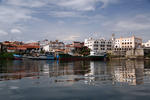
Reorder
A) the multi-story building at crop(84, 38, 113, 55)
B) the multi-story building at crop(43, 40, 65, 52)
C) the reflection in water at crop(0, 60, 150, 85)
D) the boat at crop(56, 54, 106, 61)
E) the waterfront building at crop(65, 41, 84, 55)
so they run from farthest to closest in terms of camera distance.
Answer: the waterfront building at crop(65, 41, 84, 55), the multi-story building at crop(43, 40, 65, 52), the multi-story building at crop(84, 38, 113, 55), the boat at crop(56, 54, 106, 61), the reflection in water at crop(0, 60, 150, 85)

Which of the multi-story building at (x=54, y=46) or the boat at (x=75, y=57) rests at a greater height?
the multi-story building at (x=54, y=46)

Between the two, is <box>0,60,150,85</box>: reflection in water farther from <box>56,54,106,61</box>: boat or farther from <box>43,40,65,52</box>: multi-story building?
<box>43,40,65,52</box>: multi-story building

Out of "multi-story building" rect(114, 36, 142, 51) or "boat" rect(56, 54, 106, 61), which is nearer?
"boat" rect(56, 54, 106, 61)

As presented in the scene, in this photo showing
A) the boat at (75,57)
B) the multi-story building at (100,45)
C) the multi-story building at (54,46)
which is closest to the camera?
the boat at (75,57)

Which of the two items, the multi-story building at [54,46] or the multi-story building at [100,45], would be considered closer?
the multi-story building at [100,45]

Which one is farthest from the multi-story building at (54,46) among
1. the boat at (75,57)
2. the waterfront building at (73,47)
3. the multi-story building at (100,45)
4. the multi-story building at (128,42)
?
the boat at (75,57)

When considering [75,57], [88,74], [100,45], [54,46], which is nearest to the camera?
[88,74]

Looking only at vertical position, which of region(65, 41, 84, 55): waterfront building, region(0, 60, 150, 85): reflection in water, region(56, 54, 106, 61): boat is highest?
region(65, 41, 84, 55): waterfront building

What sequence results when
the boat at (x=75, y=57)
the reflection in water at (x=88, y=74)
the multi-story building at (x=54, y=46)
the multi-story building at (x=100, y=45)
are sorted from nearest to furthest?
1. the reflection in water at (x=88, y=74)
2. the boat at (x=75, y=57)
3. the multi-story building at (x=100, y=45)
4. the multi-story building at (x=54, y=46)

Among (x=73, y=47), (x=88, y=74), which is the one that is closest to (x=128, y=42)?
(x=73, y=47)

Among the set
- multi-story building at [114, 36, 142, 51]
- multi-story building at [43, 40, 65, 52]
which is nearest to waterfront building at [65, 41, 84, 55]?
multi-story building at [43, 40, 65, 52]

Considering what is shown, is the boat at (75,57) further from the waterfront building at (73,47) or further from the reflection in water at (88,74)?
the reflection in water at (88,74)

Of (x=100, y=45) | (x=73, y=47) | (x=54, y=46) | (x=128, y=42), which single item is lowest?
(x=73, y=47)

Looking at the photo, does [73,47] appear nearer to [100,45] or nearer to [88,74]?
[100,45]
